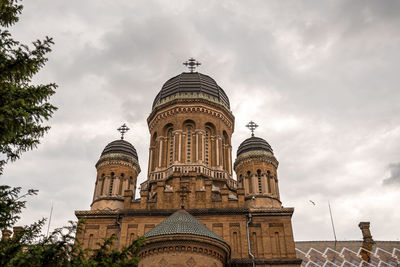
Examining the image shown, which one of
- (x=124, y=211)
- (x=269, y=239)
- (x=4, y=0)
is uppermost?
(x=4, y=0)

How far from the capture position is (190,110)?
32.0 meters

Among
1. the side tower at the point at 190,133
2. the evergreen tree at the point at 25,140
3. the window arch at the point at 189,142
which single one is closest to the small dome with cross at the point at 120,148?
the side tower at the point at 190,133

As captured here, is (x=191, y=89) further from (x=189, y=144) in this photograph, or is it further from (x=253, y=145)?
(x=253, y=145)

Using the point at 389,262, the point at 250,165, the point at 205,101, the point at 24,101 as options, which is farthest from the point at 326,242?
the point at 24,101

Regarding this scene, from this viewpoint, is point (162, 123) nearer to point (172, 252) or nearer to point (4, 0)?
point (172, 252)

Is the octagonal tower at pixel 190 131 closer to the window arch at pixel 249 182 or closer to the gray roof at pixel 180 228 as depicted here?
the window arch at pixel 249 182

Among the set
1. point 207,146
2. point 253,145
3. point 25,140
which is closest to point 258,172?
point 253,145

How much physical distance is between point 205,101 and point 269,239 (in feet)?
43.3

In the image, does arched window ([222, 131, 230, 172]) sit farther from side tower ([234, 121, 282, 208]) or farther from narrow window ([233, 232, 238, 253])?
narrow window ([233, 232, 238, 253])

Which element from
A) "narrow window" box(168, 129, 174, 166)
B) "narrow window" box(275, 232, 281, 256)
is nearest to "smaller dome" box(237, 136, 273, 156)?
"narrow window" box(168, 129, 174, 166)

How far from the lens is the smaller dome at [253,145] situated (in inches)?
1336

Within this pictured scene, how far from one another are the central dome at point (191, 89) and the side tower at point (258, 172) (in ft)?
14.6

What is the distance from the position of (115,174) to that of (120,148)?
262cm

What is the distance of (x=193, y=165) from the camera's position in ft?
94.1
